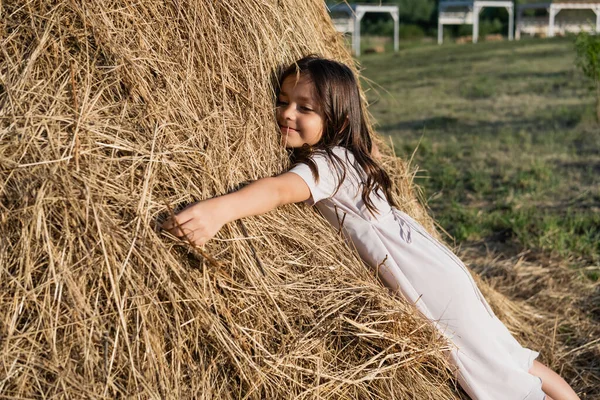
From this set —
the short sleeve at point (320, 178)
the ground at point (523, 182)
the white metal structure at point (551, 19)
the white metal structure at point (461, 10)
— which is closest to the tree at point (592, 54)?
the ground at point (523, 182)

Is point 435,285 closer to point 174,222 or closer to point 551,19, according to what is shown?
point 174,222

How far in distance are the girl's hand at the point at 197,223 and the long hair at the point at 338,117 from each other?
58cm

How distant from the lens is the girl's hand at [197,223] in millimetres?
2125

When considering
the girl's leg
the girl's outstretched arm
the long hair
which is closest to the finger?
the girl's outstretched arm

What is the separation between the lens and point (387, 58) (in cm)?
2133

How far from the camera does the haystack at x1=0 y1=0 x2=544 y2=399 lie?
1.95 m

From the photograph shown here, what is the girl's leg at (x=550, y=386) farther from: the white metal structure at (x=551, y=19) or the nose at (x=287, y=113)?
the white metal structure at (x=551, y=19)

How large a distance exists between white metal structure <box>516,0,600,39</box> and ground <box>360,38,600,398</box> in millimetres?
15307

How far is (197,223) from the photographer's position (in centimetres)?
215

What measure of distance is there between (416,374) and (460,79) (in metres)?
13.6

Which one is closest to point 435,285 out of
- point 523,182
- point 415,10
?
point 523,182

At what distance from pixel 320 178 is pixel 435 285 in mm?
564

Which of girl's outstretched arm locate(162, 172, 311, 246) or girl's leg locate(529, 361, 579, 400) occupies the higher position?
girl's outstretched arm locate(162, 172, 311, 246)

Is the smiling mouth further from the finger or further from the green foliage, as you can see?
the green foliage
